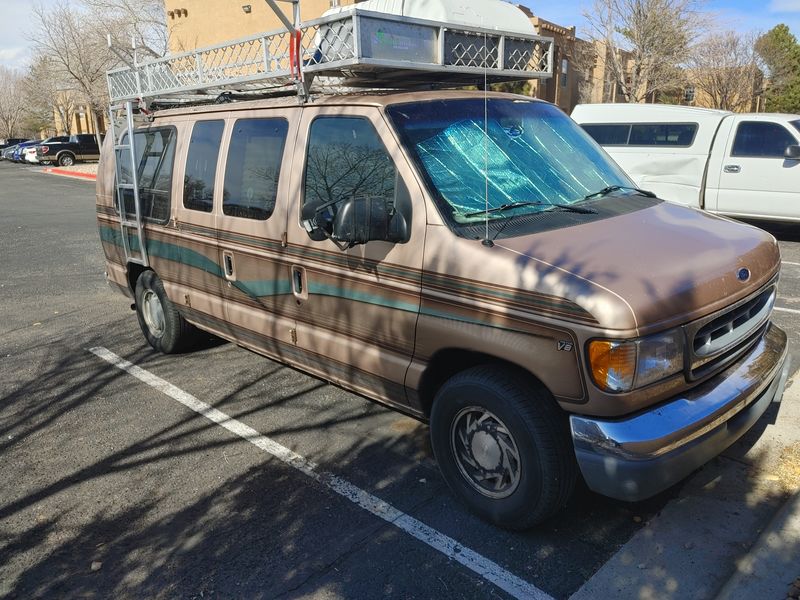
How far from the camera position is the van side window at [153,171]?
509 cm

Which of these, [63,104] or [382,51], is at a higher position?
[63,104]

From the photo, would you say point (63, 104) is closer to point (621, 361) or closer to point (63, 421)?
point (63, 421)

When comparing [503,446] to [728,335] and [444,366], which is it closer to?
[444,366]

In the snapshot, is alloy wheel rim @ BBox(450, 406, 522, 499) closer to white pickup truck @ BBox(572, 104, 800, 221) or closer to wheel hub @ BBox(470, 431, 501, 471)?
wheel hub @ BBox(470, 431, 501, 471)

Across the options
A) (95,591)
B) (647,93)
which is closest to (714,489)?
(95,591)

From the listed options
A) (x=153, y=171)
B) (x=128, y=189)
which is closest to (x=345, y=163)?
(x=153, y=171)

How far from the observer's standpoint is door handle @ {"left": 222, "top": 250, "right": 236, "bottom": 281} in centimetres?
451

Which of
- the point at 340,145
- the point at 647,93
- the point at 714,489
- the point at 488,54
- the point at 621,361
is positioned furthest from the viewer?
the point at 647,93

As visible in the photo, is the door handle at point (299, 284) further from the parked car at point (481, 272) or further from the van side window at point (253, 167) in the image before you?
the van side window at point (253, 167)

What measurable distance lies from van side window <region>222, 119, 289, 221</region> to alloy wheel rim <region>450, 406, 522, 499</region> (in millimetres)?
1795

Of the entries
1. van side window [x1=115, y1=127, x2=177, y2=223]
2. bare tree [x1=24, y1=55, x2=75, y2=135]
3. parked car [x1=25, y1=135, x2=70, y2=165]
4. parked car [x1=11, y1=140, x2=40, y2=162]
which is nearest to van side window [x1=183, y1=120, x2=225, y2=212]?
van side window [x1=115, y1=127, x2=177, y2=223]

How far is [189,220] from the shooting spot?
4.83m

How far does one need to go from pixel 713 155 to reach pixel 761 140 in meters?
0.68

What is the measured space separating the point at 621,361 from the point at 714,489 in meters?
1.37
